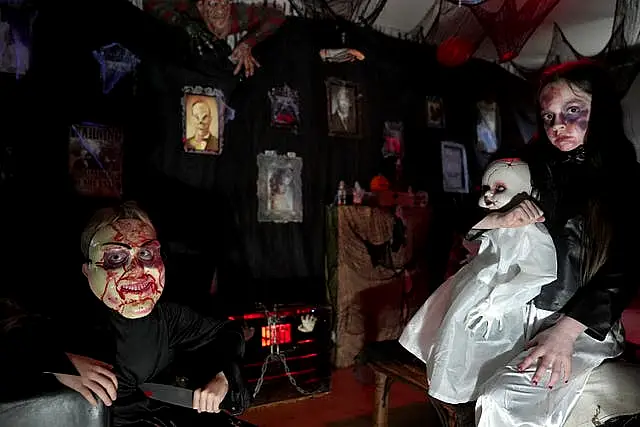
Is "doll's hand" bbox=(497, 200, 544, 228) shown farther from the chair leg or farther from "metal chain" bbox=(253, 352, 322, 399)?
"metal chain" bbox=(253, 352, 322, 399)

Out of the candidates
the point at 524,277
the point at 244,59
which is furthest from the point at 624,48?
the point at 244,59

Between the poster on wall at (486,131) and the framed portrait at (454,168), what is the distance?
0.67 feet

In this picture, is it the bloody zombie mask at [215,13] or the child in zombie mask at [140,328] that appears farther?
the bloody zombie mask at [215,13]

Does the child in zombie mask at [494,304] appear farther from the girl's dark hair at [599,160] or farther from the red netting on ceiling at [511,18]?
the red netting on ceiling at [511,18]

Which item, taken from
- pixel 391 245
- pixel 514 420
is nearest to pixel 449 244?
pixel 391 245

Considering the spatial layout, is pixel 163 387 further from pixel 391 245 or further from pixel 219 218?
pixel 391 245

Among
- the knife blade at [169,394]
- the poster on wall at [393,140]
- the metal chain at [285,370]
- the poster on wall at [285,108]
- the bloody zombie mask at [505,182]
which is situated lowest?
the metal chain at [285,370]

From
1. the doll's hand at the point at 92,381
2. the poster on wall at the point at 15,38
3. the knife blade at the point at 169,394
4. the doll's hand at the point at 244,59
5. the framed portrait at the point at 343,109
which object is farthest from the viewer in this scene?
the framed portrait at the point at 343,109

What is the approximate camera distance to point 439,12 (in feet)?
13.6

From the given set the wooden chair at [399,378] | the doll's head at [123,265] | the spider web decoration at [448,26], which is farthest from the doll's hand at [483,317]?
the spider web decoration at [448,26]

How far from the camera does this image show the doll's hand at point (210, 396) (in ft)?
6.37

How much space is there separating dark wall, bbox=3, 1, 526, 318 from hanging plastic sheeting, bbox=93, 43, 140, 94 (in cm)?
5

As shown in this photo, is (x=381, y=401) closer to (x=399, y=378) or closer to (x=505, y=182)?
(x=399, y=378)

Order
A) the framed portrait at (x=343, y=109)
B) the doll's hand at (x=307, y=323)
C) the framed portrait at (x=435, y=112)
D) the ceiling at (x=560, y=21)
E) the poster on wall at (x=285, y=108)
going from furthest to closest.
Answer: the framed portrait at (x=435, y=112) < the framed portrait at (x=343, y=109) < the poster on wall at (x=285, y=108) < the ceiling at (x=560, y=21) < the doll's hand at (x=307, y=323)
